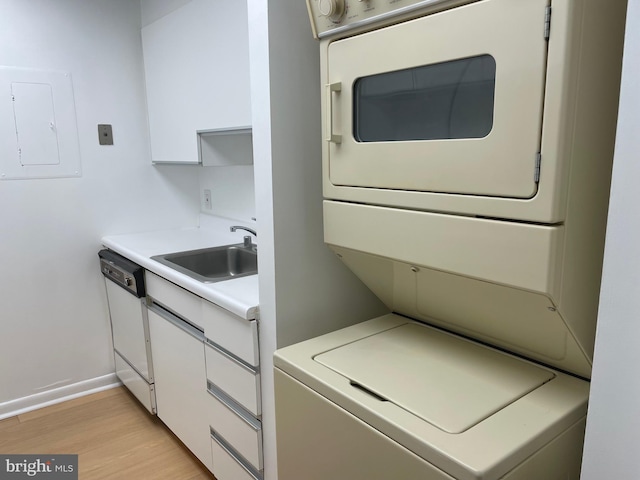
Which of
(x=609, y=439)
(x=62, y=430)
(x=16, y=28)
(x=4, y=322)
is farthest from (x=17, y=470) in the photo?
(x=609, y=439)

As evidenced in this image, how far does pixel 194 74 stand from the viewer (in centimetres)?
216

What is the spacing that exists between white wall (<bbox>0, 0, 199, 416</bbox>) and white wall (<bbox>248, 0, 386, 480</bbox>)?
1.61 m

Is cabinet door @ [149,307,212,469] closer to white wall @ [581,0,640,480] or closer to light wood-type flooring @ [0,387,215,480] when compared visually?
light wood-type flooring @ [0,387,215,480]

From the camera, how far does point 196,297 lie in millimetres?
1810

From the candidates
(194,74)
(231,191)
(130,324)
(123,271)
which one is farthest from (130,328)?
(194,74)

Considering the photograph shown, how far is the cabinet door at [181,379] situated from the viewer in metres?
1.88

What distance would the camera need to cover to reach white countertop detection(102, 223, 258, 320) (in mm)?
1563

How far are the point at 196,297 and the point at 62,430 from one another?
1.26m

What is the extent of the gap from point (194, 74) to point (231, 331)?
123 centimetres

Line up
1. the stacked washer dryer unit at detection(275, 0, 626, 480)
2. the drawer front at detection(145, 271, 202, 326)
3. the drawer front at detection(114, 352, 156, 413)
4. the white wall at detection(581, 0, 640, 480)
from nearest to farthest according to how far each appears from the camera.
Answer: the white wall at detection(581, 0, 640, 480) → the stacked washer dryer unit at detection(275, 0, 626, 480) → the drawer front at detection(145, 271, 202, 326) → the drawer front at detection(114, 352, 156, 413)

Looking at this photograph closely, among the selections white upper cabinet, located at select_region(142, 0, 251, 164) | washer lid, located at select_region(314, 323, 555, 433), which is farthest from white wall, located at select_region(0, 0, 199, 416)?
washer lid, located at select_region(314, 323, 555, 433)

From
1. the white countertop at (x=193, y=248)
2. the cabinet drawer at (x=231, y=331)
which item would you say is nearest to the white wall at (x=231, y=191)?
the white countertop at (x=193, y=248)

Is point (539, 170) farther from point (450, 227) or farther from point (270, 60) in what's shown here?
point (270, 60)

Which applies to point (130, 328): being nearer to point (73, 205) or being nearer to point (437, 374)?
point (73, 205)
